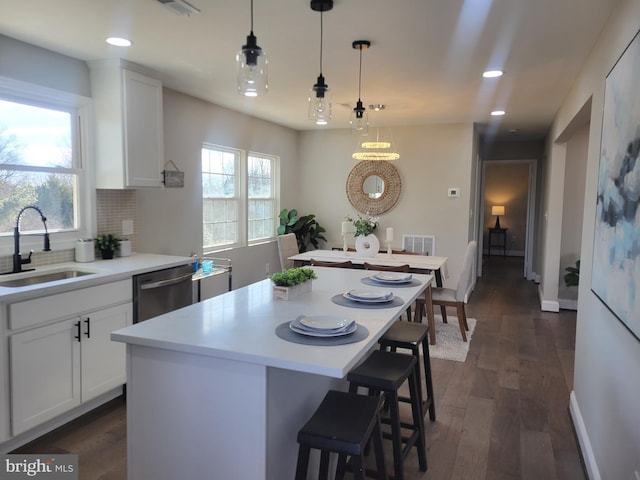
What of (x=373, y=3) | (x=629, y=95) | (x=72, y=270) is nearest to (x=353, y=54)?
(x=373, y=3)

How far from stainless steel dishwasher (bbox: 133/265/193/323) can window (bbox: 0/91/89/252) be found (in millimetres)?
813

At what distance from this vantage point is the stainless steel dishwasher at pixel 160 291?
3221mm

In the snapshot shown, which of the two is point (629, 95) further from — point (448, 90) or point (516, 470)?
point (448, 90)

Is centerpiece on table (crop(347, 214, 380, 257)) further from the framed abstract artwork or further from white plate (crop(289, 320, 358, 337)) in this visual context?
white plate (crop(289, 320, 358, 337))

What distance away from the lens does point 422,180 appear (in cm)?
643

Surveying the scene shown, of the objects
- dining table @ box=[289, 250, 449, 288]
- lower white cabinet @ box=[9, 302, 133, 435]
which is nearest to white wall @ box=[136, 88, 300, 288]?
dining table @ box=[289, 250, 449, 288]

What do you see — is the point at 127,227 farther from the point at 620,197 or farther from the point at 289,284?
the point at 620,197

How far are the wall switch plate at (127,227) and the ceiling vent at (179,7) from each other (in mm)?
2047

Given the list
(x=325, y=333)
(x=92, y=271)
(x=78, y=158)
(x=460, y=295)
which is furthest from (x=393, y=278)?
(x=78, y=158)

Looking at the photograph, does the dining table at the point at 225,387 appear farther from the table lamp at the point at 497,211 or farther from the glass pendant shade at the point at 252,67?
the table lamp at the point at 497,211

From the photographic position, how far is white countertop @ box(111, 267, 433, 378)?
1471 mm

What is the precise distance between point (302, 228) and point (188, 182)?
7.71 ft

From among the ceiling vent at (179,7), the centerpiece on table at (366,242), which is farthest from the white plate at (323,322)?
the centerpiece on table at (366,242)

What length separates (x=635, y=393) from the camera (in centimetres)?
169
